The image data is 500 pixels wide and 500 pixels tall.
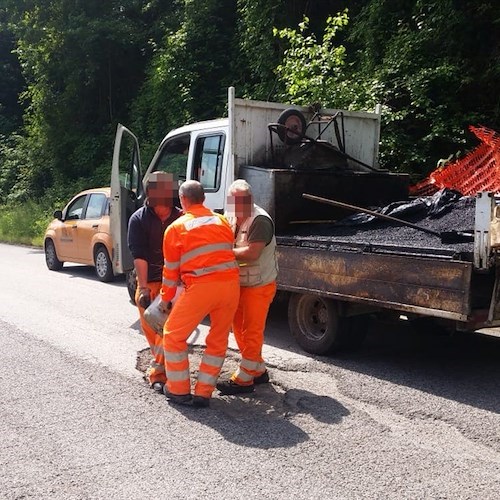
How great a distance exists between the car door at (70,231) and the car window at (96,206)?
0.79 feet

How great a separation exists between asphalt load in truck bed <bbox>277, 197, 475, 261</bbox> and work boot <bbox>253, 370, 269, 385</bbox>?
51.2 inches

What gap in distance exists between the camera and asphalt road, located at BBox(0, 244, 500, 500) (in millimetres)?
3586

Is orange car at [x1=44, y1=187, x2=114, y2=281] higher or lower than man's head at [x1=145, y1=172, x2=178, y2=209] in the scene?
lower

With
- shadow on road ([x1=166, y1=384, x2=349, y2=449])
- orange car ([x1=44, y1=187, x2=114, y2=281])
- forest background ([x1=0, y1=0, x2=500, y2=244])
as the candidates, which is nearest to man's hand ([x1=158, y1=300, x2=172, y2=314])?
shadow on road ([x1=166, y1=384, x2=349, y2=449])

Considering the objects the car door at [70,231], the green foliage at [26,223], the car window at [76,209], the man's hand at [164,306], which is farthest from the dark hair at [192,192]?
the green foliage at [26,223]

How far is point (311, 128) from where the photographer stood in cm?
793

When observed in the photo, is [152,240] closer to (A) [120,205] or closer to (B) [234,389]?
(B) [234,389]

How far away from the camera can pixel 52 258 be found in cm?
1334

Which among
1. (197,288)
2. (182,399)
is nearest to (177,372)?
(182,399)

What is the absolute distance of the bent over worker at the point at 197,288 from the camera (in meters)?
4.74

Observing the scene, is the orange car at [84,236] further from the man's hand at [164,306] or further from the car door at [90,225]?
the man's hand at [164,306]

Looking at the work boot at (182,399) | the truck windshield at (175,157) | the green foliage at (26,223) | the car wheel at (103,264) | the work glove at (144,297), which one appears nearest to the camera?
the work boot at (182,399)

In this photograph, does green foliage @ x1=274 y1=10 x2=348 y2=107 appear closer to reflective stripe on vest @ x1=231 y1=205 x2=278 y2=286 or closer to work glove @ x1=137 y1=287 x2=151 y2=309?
reflective stripe on vest @ x1=231 y1=205 x2=278 y2=286

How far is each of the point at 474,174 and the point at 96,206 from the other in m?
6.70
